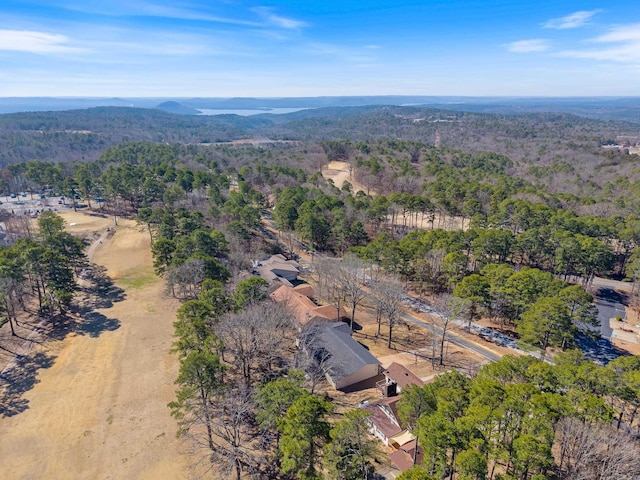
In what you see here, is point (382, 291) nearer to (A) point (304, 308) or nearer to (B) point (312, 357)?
(A) point (304, 308)

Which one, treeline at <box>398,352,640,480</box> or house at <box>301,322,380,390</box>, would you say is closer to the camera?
treeline at <box>398,352,640,480</box>

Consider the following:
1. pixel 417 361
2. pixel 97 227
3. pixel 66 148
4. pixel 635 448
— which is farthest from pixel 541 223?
pixel 66 148

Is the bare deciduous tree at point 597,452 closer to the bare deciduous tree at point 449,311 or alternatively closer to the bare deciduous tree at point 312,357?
the bare deciduous tree at point 449,311

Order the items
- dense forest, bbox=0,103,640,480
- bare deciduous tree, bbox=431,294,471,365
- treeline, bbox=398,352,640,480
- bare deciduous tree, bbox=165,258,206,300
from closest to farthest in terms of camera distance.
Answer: treeline, bbox=398,352,640,480
dense forest, bbox=0,103,640,480
bare deciduous tree, bbox=431,294,471,365
bare deciduous tree, bbox=165,258,206,300

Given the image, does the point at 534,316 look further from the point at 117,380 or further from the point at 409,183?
the point at 409,183

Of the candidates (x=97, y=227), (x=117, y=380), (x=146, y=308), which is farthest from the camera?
(x=97, y=227)

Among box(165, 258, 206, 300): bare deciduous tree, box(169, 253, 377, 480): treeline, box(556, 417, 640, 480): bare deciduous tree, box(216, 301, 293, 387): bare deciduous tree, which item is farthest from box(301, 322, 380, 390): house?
box(165, 258, 206, 300): bare deciduous tree

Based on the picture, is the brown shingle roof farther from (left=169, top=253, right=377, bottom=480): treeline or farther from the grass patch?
the grass patch

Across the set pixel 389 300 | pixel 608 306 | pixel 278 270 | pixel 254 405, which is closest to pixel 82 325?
pixel 278 270
